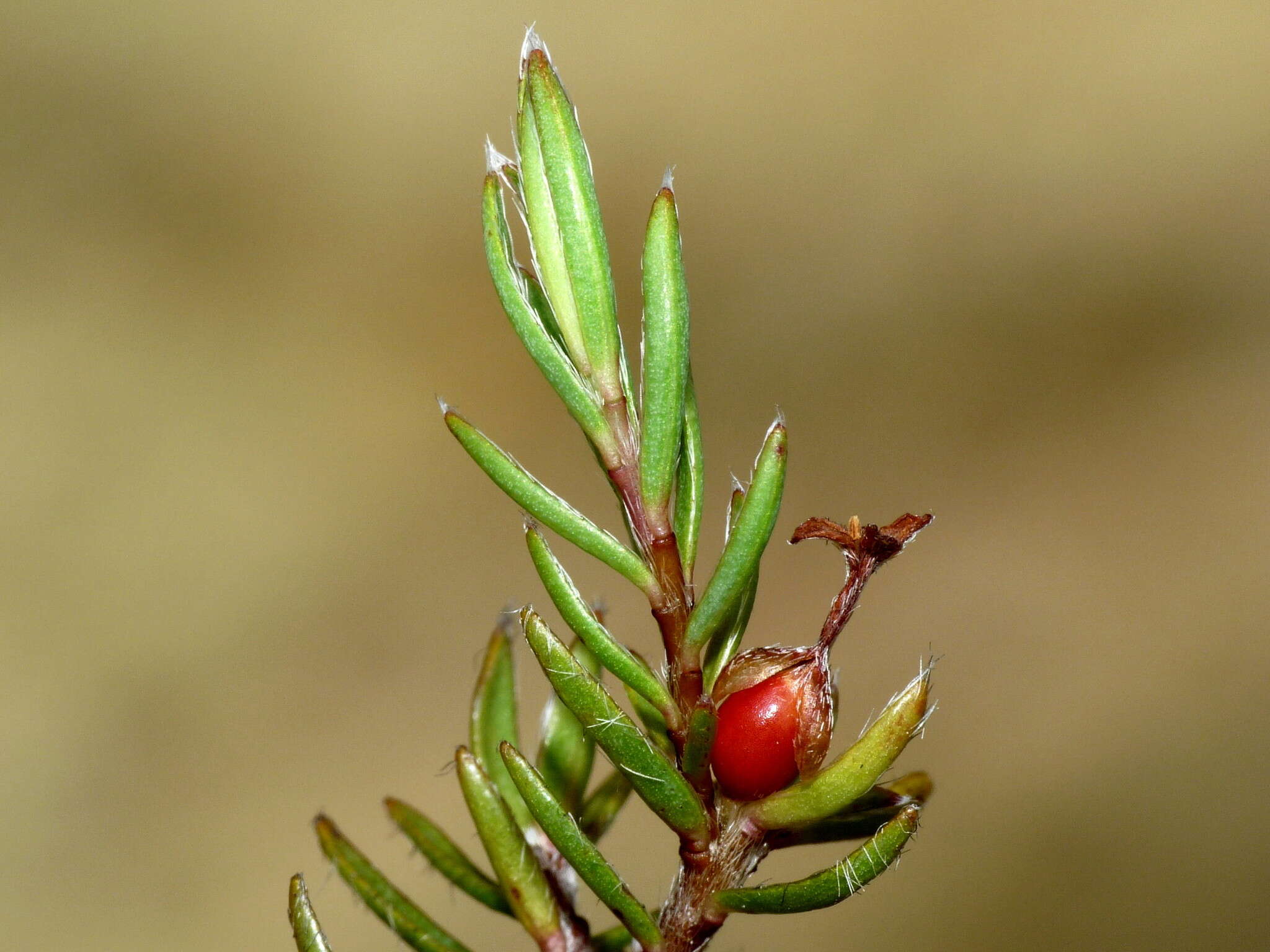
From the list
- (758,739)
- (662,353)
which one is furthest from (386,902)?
(662,353)

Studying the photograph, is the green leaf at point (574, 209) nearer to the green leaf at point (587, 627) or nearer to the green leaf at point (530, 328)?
the green leaf at point (530, 328)

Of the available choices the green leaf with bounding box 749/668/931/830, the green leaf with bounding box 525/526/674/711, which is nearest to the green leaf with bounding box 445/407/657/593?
the green leaf with bounding box 525/526/674/711

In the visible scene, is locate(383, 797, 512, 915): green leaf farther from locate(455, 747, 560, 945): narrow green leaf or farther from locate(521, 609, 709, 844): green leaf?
locate(521, 609, 709, 844): green leaf

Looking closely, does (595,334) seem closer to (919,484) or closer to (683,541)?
(683,541)

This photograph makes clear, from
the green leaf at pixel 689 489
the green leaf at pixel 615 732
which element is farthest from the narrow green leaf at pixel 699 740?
the green leaf at pixel 689 489

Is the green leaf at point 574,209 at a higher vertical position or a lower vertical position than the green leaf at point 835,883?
higher

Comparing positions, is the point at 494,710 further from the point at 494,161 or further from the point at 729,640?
the point at 494,161

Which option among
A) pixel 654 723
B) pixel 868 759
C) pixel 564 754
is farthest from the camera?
pixel 564 754
